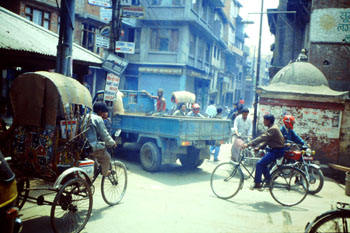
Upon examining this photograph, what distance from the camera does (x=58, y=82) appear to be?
426 cm

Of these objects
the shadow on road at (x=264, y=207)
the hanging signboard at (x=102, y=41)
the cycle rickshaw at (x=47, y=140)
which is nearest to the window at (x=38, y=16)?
the hanging signboard at (x=102, y=41)

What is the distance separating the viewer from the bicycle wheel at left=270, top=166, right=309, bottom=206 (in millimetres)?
6262

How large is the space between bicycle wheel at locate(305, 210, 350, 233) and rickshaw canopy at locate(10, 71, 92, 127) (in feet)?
11.7

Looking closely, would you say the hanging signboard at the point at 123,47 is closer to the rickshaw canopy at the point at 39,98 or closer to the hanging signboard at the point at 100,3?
the hanging signboard at the point at 100,3

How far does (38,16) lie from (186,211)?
17.3 m

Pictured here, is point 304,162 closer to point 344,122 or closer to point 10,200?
point 344,122

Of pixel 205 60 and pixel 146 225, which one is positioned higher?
pixel 205 60

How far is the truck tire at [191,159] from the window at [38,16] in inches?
556

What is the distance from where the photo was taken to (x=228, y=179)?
21.0 feet

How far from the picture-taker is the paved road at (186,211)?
466 centimetres

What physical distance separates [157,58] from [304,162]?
60.0ft

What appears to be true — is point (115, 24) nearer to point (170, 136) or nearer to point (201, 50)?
point (170, 136)

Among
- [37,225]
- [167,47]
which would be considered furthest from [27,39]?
[167,47]

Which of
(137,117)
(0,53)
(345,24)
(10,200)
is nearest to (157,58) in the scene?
(345,24)
